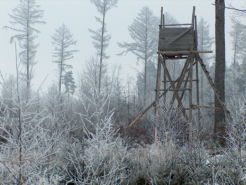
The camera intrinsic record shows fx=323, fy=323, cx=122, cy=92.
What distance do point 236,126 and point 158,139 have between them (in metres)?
2.15

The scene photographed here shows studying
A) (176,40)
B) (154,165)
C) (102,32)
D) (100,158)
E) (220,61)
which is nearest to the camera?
(100,158)

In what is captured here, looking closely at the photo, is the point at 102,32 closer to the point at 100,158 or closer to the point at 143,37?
the point at 143,37

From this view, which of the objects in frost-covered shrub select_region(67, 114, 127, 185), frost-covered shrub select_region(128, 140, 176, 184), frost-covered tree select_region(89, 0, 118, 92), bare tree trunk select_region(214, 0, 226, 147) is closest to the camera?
frost-covered shrub select_region(67, 114, 127, 185)

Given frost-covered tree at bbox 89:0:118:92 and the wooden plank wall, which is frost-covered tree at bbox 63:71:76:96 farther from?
the wooden plank wall

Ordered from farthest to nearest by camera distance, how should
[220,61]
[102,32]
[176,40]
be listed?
[102,32] → [220,61] → [176,40]

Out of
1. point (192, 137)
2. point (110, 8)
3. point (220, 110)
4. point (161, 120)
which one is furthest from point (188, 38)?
point (110, 8)

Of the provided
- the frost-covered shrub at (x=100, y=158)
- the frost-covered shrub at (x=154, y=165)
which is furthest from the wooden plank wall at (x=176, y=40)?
the frost-covered shrub at (x=100, y=158)

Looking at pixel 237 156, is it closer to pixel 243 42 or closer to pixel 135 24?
pixel 135 24

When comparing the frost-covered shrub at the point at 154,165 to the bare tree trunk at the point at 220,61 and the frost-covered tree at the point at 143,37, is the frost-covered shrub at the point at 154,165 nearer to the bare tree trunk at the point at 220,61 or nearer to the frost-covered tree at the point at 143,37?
the bare tree trunk at the point at 220,61

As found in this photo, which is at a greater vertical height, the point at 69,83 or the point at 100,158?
the point at 69,83

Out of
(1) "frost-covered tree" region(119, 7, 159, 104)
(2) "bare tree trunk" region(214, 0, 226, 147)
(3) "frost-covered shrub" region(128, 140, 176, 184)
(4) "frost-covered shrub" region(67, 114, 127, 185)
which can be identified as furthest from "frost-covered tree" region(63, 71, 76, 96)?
(4) "frost-covered shrub" region(67, 114, 127, 185)

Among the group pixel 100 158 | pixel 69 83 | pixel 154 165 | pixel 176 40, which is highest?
pixel 69 83

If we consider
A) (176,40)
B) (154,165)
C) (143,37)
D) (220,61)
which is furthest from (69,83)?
(154,165)

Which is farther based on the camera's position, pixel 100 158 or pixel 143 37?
pixel 143 37
